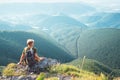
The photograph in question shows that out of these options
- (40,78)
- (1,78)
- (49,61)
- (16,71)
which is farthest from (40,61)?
(40,78)

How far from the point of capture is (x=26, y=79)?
14.5 m

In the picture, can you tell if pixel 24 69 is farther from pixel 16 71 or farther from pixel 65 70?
pixel 65 70

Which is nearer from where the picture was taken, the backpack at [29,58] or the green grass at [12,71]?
the green grass at [12,71]

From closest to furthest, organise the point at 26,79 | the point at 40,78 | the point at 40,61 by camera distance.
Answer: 1. the point at 40,78
2. the point at 26,79
3. the point at 40,61

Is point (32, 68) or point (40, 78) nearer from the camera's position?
point (40, 78)

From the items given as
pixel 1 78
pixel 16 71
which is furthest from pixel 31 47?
pixel 1 78

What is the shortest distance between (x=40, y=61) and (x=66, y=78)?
16.7 feet

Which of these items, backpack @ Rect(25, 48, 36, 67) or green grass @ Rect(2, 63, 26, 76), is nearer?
green grass @ Rect(2, 63, 26, 76)

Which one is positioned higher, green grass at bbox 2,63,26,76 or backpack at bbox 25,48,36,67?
backpack at bbox 25,48,36,67

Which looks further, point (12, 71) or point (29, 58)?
point (29, 58)

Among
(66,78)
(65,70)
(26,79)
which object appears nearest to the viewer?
(26,79)

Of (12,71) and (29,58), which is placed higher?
(29,58)

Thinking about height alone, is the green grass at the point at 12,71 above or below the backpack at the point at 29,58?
below

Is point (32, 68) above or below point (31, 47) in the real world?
below
